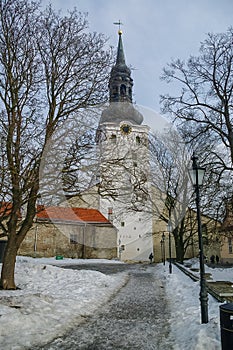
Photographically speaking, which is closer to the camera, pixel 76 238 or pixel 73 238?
pixel 73 238

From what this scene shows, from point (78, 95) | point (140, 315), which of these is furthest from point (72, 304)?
point (78, 95)

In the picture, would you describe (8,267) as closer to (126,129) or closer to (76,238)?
(126,129)

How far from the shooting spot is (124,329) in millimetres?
6590

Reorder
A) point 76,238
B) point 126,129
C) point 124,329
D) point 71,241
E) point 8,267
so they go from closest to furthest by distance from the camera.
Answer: point 124,329 → point 8,267 → point 126,129 → point 71,241 → point 76,238

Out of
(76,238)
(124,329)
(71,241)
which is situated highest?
(76,238)

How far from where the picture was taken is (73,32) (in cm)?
1139

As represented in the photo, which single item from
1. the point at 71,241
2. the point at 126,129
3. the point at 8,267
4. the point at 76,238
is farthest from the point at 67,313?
the point at 76,238

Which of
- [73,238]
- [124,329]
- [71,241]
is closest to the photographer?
[124,329]

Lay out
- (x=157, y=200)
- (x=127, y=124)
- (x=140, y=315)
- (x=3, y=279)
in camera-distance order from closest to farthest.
Result: (x=140, y=315) → (x=3, y=279) → (x=127, y=124) → (x=157, y=200)

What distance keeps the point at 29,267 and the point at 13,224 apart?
5810 mm

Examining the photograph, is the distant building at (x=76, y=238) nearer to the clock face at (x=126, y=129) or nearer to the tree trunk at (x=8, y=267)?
the clock face at (x=126, y=129)

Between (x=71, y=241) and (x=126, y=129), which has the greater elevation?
(x=126, y=129)

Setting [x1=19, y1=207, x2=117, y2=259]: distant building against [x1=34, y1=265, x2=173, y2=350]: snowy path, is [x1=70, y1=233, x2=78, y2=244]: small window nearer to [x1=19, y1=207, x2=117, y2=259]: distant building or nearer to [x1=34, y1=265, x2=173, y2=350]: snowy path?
[x1=19, y1=207, x2=117, y2=259]: distant building

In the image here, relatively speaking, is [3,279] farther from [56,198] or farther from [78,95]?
[78,95]
